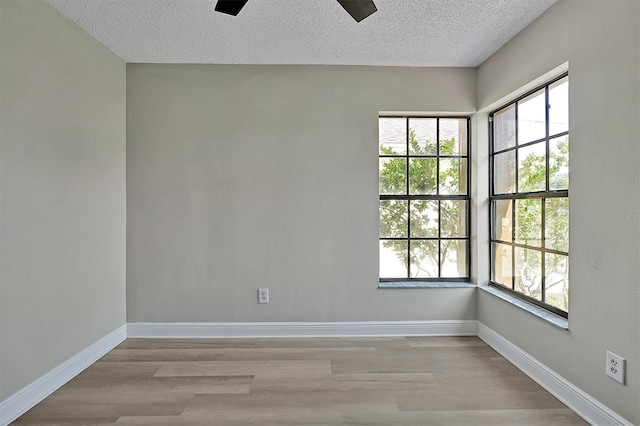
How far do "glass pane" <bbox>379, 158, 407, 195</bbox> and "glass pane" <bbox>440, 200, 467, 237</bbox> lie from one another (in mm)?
407

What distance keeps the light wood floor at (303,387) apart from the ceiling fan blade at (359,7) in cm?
210

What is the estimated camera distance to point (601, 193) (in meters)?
1.90

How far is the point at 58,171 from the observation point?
7.60ft

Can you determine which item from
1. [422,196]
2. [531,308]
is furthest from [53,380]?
[531,308]

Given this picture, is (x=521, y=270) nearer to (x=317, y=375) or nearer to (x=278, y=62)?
(x=317, y=375)

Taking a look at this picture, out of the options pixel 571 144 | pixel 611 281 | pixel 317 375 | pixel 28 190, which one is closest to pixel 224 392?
pixel 317 375

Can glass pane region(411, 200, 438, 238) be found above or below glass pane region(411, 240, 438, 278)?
above

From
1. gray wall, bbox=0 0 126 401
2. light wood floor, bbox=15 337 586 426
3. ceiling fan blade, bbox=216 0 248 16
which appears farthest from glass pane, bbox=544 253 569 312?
gray wall, bbox=0 0 126 401

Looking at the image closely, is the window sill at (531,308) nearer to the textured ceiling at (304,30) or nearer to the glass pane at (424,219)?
the glass pane at (424,219)

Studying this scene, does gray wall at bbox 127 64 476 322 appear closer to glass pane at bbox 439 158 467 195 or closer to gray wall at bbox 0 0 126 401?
gray wall at bbox 0 0 126 401

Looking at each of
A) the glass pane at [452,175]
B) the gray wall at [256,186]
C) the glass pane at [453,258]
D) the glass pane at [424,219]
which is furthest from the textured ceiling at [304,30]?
the glass pane at [453,258]

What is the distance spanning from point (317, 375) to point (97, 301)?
5.68 feet

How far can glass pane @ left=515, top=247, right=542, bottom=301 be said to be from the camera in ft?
8.30

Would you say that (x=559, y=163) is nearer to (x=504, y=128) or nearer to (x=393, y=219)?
(x=504, y=128)
